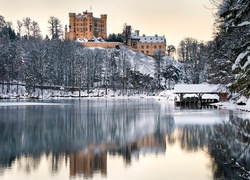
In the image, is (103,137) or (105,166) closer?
(105,166)

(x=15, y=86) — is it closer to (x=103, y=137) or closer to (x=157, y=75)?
(x=157, y=75)

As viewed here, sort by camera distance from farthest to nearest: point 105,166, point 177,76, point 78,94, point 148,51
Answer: point 148,51 → point 177,76 → point 78,94 → point 105,166

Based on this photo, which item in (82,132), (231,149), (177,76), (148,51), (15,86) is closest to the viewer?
(231,149)

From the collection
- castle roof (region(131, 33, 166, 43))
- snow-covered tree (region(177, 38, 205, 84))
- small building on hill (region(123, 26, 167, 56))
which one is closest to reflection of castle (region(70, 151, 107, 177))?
snow-covered tree (region(177, 38, 205, 84))

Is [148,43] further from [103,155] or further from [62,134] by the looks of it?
[103,155]

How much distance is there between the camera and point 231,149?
17.8 m

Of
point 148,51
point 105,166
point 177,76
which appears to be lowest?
point 105,166

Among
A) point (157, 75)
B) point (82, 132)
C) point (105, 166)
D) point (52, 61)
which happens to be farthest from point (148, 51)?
point (105, 166)

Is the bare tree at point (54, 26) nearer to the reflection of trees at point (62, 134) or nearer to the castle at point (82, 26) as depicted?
the castle at point (82, 26)

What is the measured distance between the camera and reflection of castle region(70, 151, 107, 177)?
1456 centimetres

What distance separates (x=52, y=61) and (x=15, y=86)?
17.2 m

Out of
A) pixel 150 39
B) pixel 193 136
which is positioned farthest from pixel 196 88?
pixel 150 39

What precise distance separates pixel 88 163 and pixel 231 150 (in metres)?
6.63

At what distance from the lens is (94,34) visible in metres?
144
